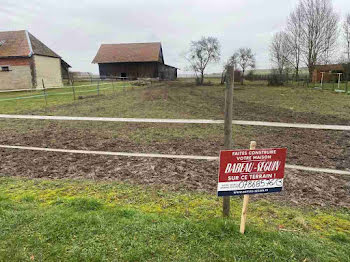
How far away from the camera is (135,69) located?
4141cm

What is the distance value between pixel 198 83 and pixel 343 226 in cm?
3521

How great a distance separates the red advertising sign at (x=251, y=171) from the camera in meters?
2.32

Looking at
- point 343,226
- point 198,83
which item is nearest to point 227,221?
point 343,226

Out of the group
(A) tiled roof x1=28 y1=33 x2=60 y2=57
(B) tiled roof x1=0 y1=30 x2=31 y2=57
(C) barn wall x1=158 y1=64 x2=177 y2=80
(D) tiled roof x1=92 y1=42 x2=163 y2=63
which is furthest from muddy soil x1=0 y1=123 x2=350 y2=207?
(C) barn wall x1=158 y1=64 x2=177 y2=80

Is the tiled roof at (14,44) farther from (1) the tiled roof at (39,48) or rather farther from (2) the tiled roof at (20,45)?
(1) the tiled roof at (39,48)

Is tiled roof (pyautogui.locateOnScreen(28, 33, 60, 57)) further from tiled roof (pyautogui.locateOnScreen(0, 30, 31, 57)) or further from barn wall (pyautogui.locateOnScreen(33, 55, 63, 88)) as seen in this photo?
tiled roof (pyautogui.locateOnScreen(0, 30, 31, 57))

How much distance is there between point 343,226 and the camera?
274 cm

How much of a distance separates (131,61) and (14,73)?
19.9 meters

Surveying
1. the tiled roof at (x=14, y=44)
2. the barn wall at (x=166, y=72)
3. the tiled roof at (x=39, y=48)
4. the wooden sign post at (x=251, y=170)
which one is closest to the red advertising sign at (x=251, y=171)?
the wooden sign post at (x=251, y=170)

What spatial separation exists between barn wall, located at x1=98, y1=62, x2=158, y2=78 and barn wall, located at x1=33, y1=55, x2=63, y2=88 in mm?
14270

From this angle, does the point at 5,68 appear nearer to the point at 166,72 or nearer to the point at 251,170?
the point at 251,170

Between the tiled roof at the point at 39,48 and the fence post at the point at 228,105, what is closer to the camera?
the fence post at the point at 228,105

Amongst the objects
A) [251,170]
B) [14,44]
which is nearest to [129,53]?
[14,44]

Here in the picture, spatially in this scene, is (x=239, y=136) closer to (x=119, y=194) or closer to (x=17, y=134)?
(x=119, y=194)
